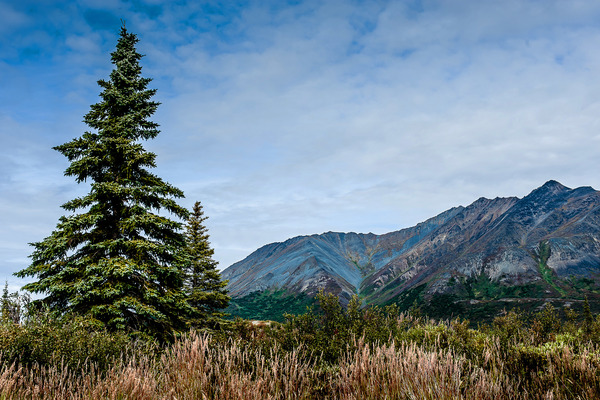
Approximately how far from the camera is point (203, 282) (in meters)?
26.3

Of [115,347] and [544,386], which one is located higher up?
[115,347]

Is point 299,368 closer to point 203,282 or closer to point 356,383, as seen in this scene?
point 356,383

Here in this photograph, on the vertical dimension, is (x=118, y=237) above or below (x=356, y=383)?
above

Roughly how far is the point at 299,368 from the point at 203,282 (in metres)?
21.5

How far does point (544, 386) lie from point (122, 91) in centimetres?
1929

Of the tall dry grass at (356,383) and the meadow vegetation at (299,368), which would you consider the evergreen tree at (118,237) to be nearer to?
the meadow vegetation at (299,368)

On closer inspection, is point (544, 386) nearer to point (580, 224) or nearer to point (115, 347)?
point (115, 347)

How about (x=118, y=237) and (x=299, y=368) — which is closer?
(x=299, y=368)

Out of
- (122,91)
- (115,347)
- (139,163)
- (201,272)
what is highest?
(122,91)

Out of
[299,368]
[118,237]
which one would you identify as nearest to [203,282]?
[118,237]

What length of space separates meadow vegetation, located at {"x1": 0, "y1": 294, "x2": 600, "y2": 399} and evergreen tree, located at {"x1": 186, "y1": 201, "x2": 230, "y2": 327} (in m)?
14.0

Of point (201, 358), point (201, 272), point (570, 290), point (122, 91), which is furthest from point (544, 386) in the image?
point (570, 290)

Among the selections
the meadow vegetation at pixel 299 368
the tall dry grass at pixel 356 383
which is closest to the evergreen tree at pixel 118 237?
the meadow vegetation at pixel 299 368

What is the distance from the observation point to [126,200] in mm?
15391
